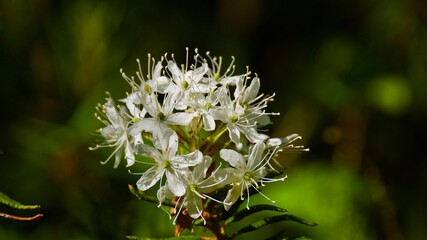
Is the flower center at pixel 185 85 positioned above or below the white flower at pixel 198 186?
above

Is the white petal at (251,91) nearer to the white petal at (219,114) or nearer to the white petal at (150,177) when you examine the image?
the white petal at (219,114)

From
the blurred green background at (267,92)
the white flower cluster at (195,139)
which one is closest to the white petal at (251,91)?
the white flower cluster at (195,139)

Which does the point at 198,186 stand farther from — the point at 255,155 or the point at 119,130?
the point at 119,130

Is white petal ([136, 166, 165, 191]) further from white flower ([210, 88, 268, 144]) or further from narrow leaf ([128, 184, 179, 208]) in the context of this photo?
white flower ([210, 88, 268, 144])

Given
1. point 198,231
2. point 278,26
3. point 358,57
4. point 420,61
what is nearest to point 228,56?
point 278,26

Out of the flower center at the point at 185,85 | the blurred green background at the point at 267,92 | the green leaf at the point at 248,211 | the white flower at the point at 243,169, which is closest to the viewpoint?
the green leaf at the point at 248,211

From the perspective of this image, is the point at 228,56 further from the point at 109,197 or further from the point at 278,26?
the point at 109,197
